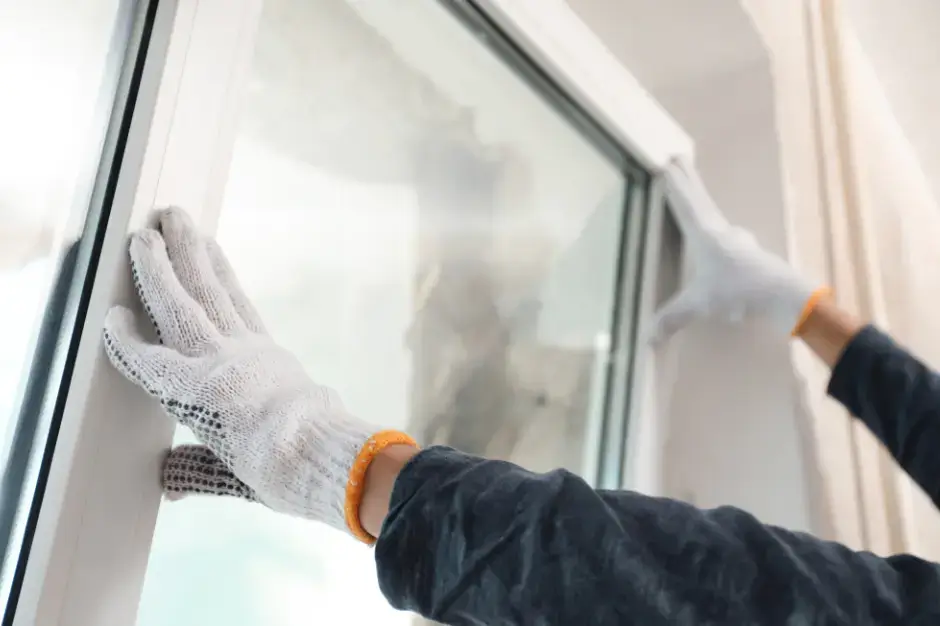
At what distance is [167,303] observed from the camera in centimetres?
43

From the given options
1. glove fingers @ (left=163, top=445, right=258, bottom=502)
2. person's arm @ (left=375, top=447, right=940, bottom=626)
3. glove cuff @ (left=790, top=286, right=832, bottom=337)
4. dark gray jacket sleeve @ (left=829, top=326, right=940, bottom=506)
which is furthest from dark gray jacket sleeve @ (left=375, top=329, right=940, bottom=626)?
glove cuff @ (left=790, top=286, right=832, bottom=337)

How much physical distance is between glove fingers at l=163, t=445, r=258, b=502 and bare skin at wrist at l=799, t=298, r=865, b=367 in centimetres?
64

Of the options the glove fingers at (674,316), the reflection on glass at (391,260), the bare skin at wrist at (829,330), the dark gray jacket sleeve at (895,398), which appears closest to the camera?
the reflection on glass at (391,260)

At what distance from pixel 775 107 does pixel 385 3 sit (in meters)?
0.58

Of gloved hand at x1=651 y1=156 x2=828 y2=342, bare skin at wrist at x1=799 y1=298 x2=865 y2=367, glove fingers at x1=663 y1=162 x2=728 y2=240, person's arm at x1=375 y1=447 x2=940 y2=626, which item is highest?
glove fingers at x1=663 y1=162 x2=728 y2=240

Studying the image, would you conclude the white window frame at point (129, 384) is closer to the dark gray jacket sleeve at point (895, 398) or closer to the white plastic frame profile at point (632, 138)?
the white plastic frame profile at point (632, 138)

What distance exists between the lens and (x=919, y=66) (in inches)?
45.6

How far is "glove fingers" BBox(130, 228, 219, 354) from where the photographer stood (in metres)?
0.43

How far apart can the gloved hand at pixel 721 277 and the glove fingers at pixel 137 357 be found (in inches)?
26.9

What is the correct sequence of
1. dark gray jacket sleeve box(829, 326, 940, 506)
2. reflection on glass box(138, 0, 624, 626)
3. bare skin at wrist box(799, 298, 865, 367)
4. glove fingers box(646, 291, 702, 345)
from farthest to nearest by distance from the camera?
glove fingers box(646, 291, 702, 345) < bare skin at wrist box(799, 298, 865, 367) < dark gray jacket sleeve box(829, 326, 940, 506) < reflection on glass box(138, 0, 624, 626)

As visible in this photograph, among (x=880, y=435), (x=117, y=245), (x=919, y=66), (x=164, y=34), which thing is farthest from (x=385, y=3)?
(x=919, y=66)

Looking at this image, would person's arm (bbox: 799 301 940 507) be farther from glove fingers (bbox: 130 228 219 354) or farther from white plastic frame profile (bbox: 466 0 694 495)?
glove fingers (bbox: 130 228 219 354)

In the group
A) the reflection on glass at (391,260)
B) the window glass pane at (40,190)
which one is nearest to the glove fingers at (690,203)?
the reflection on glass at (391,260)

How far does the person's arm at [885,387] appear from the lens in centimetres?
72
